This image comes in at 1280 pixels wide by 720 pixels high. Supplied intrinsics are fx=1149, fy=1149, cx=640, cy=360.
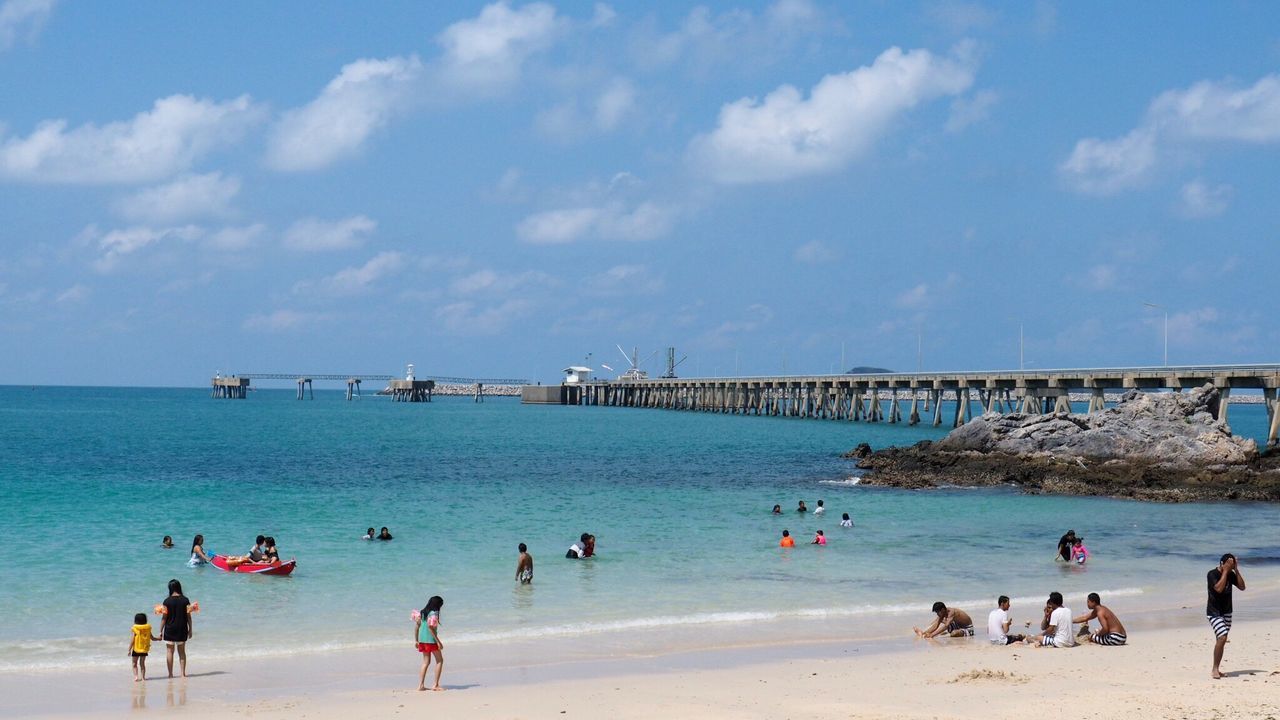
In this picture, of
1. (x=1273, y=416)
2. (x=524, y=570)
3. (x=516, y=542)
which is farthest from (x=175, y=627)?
(x=1273, y=416)

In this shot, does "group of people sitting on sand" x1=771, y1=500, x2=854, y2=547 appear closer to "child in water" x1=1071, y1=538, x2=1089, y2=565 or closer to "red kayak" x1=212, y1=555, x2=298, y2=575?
"child in water" x1=1071, y1=538, x2=1089, y2=565

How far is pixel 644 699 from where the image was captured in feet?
43.8

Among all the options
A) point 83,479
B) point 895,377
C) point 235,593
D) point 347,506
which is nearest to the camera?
point 235,593

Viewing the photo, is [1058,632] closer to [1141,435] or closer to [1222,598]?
[1222,598]

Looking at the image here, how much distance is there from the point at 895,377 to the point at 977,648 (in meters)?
73.4

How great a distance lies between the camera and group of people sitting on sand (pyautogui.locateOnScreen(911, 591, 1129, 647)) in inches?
653

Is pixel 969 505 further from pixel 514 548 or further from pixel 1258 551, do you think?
pixel 514 548

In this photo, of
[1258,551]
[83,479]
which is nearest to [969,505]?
[1258,551]

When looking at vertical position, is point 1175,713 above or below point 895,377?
below

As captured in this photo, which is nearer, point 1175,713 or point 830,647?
point 1175,713

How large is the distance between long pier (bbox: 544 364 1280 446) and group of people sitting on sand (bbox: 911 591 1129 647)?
34.3m

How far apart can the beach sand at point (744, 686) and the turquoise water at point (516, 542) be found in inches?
72.7

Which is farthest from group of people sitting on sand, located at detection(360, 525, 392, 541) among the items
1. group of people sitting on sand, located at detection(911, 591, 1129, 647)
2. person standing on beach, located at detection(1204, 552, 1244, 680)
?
person standing on beach, located at detection(1204, 552, 1244, 680)

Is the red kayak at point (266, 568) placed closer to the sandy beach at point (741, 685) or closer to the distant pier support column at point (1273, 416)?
the sandy beach at point (741, 685)
